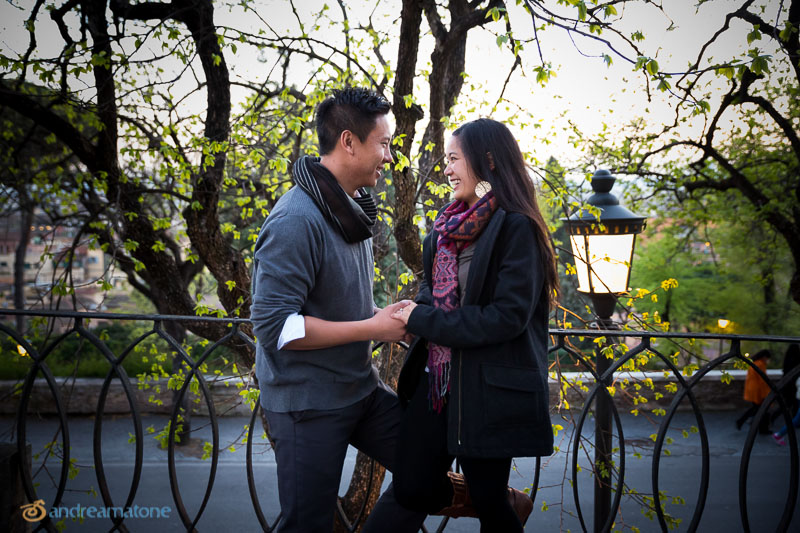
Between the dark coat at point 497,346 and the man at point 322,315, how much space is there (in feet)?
0.68

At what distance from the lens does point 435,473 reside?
1.82 meters

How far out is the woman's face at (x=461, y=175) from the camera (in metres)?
1.81

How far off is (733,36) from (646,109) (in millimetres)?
2537

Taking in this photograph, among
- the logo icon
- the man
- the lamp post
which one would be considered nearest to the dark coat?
the man

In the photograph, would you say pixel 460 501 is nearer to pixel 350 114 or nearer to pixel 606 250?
pixel 350 114

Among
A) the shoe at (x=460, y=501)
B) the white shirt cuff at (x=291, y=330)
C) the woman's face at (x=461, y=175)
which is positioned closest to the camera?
the white shirt cuff at (x=291, y=330)

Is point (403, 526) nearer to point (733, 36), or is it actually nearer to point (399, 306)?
point (399, 306)

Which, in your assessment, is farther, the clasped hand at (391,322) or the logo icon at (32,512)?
the logo icon at (32,512)

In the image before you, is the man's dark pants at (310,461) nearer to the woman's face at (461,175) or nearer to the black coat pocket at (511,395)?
the black coat pocket at (511,395)

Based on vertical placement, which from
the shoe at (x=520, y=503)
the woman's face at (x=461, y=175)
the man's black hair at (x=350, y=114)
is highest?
the man's black hair at (x=350, y=114)

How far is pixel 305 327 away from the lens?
5.35 ft

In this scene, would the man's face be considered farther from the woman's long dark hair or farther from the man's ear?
the woman's long dark hair

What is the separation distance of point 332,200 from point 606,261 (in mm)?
2653

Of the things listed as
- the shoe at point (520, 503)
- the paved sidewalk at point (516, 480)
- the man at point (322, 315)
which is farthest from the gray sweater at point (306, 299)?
the paved sidewalk at point (516, 480)
